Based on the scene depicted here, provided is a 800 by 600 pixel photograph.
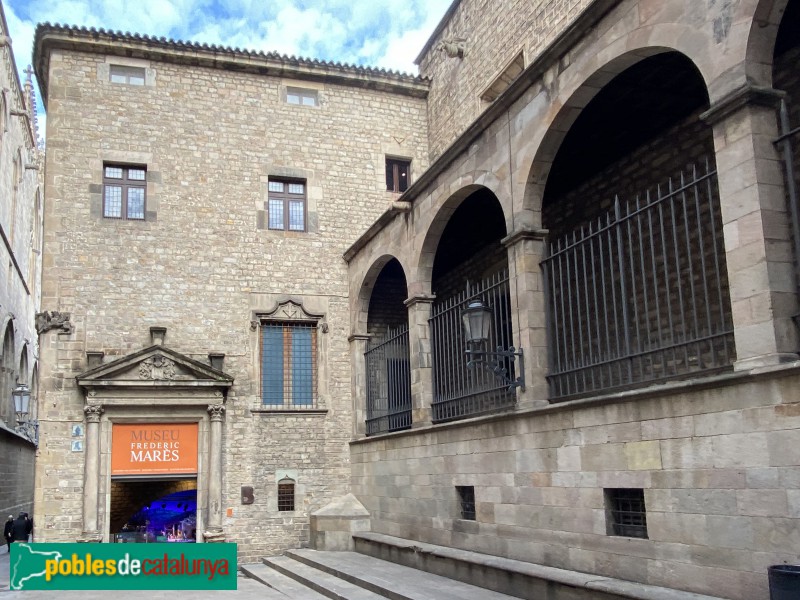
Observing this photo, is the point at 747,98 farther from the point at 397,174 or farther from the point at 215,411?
the point at 397,174

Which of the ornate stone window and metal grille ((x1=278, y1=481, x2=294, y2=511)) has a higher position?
the ornate stone window

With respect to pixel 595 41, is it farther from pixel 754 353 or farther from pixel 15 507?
pixel 15 507


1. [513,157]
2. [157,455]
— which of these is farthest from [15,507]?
[513,157]

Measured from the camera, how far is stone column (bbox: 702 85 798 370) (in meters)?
5.93

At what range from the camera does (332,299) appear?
1616 cm

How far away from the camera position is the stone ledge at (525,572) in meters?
6.58

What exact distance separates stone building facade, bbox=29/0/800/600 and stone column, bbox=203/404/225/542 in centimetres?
5

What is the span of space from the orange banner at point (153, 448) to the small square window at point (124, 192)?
3928 millimetres

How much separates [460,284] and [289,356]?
3603mm

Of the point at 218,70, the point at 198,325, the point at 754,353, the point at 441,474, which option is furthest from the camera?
the point at 218,70

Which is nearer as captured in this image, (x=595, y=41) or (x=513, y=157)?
(x=595, y=41)

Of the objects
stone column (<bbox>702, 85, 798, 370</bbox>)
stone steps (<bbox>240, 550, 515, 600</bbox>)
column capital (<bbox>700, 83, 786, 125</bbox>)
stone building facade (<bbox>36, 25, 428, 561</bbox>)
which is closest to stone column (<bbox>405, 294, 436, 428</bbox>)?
stone steps (<bbox>240, 550, 515, 600</bbox>)

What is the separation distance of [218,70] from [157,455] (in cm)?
760

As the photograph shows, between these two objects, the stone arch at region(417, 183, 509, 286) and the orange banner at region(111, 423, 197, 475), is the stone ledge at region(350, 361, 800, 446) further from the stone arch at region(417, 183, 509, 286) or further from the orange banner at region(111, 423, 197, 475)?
the orange banner at region(111, 423, 197, 475)
